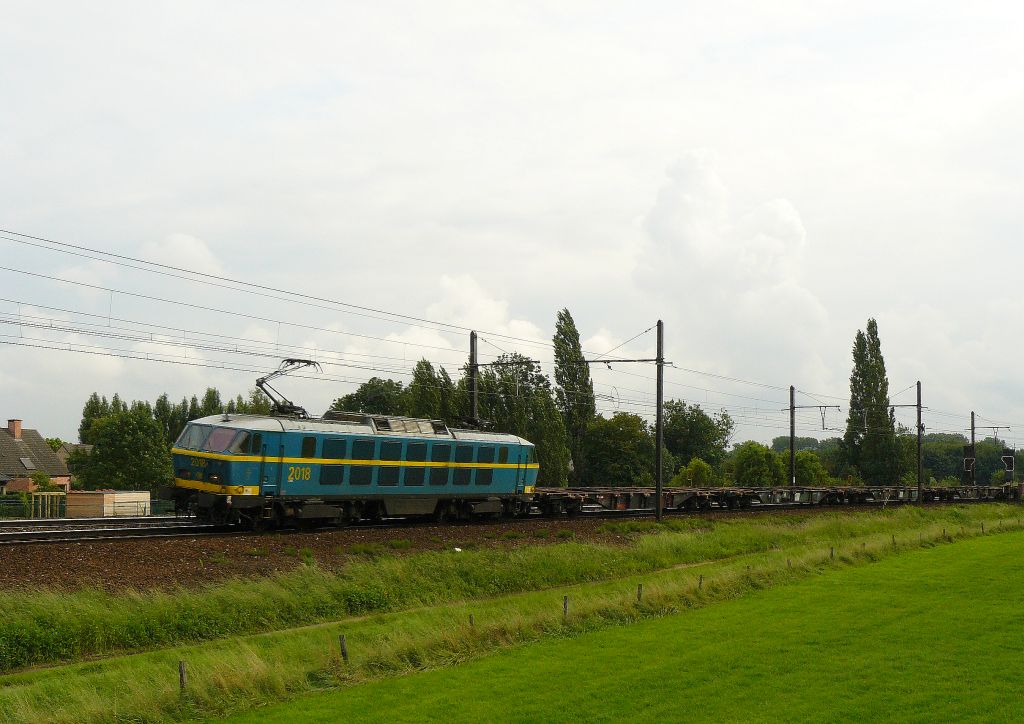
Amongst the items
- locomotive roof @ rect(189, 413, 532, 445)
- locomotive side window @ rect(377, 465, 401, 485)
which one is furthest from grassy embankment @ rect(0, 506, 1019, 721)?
locomotive roof @ rect(189, 413, 532, 445)

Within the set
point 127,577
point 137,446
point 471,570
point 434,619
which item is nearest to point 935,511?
point 471,570

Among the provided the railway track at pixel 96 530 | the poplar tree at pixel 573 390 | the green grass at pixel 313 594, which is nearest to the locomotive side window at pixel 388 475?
the railway track at pixel 96 530

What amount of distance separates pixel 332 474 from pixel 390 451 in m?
2.59

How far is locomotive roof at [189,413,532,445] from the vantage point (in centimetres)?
3195

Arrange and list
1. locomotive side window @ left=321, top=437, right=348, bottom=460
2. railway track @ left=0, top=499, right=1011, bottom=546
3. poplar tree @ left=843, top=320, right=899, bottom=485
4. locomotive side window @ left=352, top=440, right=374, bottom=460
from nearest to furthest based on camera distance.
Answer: railway track @ left=0, top=499, right=1011, bottom=546 → locomotive side window @ left=321, top=437, right=348, bottom=460 → locomotive side window @ left=352, top=440, right=374, bottom=460 → poplar tree @ left=843, top=320, right=899, bottom=485

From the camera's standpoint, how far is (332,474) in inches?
1335

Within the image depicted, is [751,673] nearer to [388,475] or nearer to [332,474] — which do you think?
[332,474]

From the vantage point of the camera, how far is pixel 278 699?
1638 centimetres

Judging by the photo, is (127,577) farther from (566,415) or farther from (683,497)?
(566,415)

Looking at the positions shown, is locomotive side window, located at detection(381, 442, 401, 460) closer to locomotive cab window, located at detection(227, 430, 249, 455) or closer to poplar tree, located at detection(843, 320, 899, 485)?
locomotive cab window, located at detection(227, 430, 249, 455)

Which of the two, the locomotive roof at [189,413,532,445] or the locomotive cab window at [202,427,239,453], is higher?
the locomotive roof at [189,413,532,445]

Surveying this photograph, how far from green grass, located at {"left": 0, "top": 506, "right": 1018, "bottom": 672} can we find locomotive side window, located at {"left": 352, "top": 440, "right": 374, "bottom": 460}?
5.28m

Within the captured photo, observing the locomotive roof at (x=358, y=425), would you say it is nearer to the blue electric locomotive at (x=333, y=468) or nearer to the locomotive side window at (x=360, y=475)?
the blue electric locomotive at (x=333, y=468)

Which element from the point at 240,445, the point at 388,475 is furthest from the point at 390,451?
the point at 240,445
